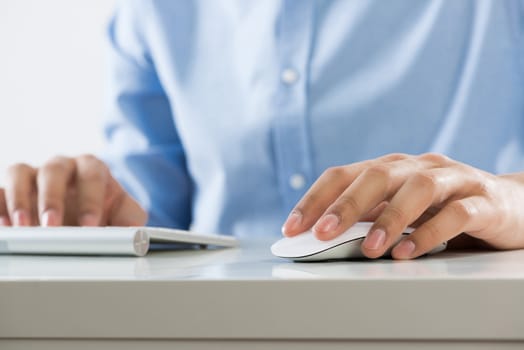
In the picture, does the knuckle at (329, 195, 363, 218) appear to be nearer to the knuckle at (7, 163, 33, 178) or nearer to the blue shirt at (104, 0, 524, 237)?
the knuckle at (7, 163, 33, 178)

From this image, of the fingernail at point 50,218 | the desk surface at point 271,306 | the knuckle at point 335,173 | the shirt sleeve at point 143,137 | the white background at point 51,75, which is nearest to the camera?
the desk surface at point 271,306

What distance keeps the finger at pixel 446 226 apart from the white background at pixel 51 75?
73.5 inches

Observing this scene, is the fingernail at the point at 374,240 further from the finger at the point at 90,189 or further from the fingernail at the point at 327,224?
the finger at the point at 90,189

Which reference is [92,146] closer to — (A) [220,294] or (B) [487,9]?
(B) [487,9]

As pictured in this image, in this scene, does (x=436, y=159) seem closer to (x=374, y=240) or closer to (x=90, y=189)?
(x=374, y=240)

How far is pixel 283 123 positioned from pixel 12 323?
826mm

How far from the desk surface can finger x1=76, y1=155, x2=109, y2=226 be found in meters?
0.48

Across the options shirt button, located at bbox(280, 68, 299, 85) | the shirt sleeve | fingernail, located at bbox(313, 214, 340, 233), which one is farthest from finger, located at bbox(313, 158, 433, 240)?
the shirt sleeve

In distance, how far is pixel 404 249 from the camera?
56 cm

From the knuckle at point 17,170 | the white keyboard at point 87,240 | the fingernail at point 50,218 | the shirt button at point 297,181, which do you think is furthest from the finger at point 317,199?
the shirt button at point 297,181

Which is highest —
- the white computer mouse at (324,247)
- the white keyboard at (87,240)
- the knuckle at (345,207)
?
the knuckle at (345,207)

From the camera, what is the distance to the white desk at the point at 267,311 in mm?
389

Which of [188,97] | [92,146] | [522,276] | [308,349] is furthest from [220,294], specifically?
[92,146]

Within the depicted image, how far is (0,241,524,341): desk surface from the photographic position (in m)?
0.39
